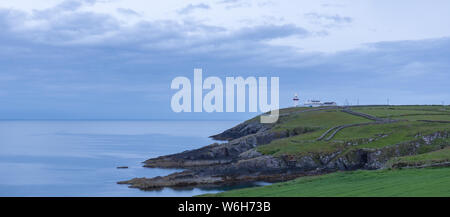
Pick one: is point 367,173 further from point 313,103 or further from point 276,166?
point 313,103

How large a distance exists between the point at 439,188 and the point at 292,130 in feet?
241

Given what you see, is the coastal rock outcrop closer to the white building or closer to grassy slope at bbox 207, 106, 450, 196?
grassy slope at bbox 207, 106, 450, 196

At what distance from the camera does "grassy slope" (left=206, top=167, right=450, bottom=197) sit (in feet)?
104

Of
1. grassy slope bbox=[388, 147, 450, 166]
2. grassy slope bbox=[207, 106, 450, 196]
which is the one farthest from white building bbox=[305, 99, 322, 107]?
grassy slope bbox=[388, 147, 450, 166]

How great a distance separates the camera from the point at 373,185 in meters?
36.8

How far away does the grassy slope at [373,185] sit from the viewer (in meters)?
31.7

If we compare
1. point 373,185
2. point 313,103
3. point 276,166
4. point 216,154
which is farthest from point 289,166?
point 313,103

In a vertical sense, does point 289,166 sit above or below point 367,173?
below

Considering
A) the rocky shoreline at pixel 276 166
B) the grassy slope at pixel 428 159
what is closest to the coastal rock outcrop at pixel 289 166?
the rocky shoreline at pixel 276 166

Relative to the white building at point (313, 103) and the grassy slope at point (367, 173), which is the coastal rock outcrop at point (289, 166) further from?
the white building at point (313, 103)
